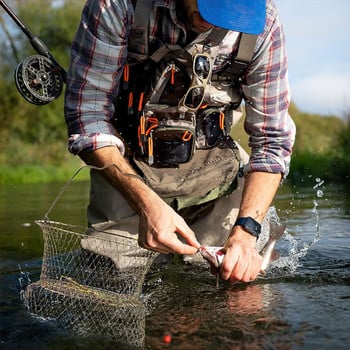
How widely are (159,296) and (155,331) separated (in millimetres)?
538

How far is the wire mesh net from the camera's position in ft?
7.69

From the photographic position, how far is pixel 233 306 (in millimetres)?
2588

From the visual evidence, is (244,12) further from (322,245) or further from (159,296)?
(322,245)

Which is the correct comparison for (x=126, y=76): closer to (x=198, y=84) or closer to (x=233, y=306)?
(x=198, y=84)

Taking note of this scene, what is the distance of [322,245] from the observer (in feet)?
13.5

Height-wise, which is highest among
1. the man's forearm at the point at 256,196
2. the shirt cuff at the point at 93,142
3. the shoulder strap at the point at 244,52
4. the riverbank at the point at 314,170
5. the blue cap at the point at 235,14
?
the blue cap at the point at 235,14

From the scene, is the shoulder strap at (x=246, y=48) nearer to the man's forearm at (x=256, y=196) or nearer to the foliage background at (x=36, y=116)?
the man's forearm at (x=256, y=196)

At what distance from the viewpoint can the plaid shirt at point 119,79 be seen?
277 cm

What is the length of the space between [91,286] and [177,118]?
0.89m

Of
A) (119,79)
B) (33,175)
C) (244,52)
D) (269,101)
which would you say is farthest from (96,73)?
(33,175)

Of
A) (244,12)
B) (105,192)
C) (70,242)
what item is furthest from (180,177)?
(244,12)

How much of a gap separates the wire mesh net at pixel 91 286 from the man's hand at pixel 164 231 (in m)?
0.21

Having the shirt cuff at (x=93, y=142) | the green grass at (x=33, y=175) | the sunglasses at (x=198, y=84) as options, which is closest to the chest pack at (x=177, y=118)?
the sunglasses at (x=198, y=84)

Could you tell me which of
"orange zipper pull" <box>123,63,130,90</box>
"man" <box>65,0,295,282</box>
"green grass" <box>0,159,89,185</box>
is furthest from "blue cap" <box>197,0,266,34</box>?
"green grass" <box>0,159,89,185</box>
